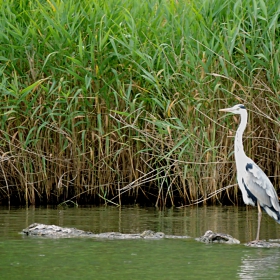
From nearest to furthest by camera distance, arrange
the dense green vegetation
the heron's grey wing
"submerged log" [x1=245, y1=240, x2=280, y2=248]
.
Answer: "submerged log" [x1=245, y1=240, x2=280, y2=248] < the heron's grey wing < the dense green vegetation

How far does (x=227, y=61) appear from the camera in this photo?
9477 millimetres

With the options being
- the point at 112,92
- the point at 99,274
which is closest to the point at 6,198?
the point at 112,92

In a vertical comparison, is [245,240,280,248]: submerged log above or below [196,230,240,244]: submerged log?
below

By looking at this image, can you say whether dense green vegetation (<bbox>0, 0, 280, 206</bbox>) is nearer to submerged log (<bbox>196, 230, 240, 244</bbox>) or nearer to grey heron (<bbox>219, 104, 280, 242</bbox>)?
grey heron (<bbox>219, 104, 280, 242</bbox>)

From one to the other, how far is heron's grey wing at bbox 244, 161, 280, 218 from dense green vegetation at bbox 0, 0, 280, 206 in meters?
1.30

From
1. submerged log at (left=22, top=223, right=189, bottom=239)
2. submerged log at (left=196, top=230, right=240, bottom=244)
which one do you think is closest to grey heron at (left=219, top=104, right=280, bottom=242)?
submerged log at (left=196, top=230, right=240, bottom=244)

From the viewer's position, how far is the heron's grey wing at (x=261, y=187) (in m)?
8.12

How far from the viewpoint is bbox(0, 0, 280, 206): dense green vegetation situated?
974cm

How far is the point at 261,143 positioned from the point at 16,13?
3.51 metres

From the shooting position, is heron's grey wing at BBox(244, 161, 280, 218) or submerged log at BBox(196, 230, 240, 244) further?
heron's grey wing at BBox(244, 161, 280, 218)

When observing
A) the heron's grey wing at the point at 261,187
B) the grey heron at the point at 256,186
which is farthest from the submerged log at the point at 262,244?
the heron's grey wing at the point at 261,187

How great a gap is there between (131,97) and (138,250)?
360 cm

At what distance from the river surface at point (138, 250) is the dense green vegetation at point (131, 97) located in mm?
651

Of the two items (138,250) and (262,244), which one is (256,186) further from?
(138,250)
